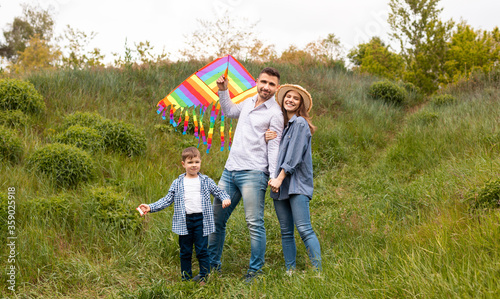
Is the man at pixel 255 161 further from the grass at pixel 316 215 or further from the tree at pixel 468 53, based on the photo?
the tree at pixel 468 53

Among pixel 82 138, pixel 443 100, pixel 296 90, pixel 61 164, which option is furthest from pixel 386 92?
pixel 61 164

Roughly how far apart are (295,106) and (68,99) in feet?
20.2

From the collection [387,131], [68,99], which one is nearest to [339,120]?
[387,131]

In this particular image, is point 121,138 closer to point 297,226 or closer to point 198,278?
point 198,278

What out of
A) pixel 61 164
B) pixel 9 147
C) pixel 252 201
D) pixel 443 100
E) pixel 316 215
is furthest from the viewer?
pixel 443 100

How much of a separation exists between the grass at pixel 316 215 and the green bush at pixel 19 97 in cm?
25

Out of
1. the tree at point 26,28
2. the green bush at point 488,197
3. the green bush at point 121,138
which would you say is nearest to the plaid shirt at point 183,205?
the green bush at point 488,197

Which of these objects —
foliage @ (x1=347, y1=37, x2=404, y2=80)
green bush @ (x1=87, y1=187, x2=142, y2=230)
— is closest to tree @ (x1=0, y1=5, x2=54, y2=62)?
foliage @ (x1=347, y1=37, x2=404, y2=80)

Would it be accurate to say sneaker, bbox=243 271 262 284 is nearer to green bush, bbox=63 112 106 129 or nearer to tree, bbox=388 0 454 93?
green bush, bbox=63 112 106 129

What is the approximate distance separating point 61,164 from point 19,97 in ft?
8.03

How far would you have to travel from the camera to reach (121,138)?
6.99 meters

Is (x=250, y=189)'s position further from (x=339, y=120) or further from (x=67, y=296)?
(x=339, y=120)

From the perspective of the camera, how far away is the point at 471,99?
1072 centimetres

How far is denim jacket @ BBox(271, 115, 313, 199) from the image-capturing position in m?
3.70
